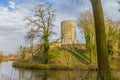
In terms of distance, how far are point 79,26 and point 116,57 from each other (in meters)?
7.58

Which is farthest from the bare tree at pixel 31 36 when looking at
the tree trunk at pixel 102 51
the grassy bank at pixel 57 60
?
the tree trunk at pixel 102 51

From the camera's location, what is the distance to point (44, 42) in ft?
107

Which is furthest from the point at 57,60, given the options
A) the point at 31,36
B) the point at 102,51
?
the point at 102,51

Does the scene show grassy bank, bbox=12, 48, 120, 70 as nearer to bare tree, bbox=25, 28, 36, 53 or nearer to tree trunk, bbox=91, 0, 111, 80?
bare tree, bbox=25, 28, 36, 53

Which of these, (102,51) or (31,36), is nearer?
(102,51)

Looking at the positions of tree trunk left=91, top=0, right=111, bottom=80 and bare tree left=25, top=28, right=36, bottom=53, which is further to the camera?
bare tree left=25, top=28, right=36, bottom=53

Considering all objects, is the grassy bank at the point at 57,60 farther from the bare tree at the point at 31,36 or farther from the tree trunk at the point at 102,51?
the tree trunk at the point at 102,51

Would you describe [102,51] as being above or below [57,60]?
above

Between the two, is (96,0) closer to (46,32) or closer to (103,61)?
(103,61)

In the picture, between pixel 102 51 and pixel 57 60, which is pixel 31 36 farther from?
pixel 102 51

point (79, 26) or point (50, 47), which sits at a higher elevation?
point (79, 26)

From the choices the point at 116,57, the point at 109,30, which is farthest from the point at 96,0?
the point at 116,57

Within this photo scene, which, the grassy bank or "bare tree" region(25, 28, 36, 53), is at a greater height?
"bare tree" region(25, 28, 36, 53)

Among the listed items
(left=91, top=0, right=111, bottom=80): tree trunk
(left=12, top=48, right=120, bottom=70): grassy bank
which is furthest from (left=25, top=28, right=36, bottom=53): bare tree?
(left=91, top=0, right=111, bottom=80): tree trunk
